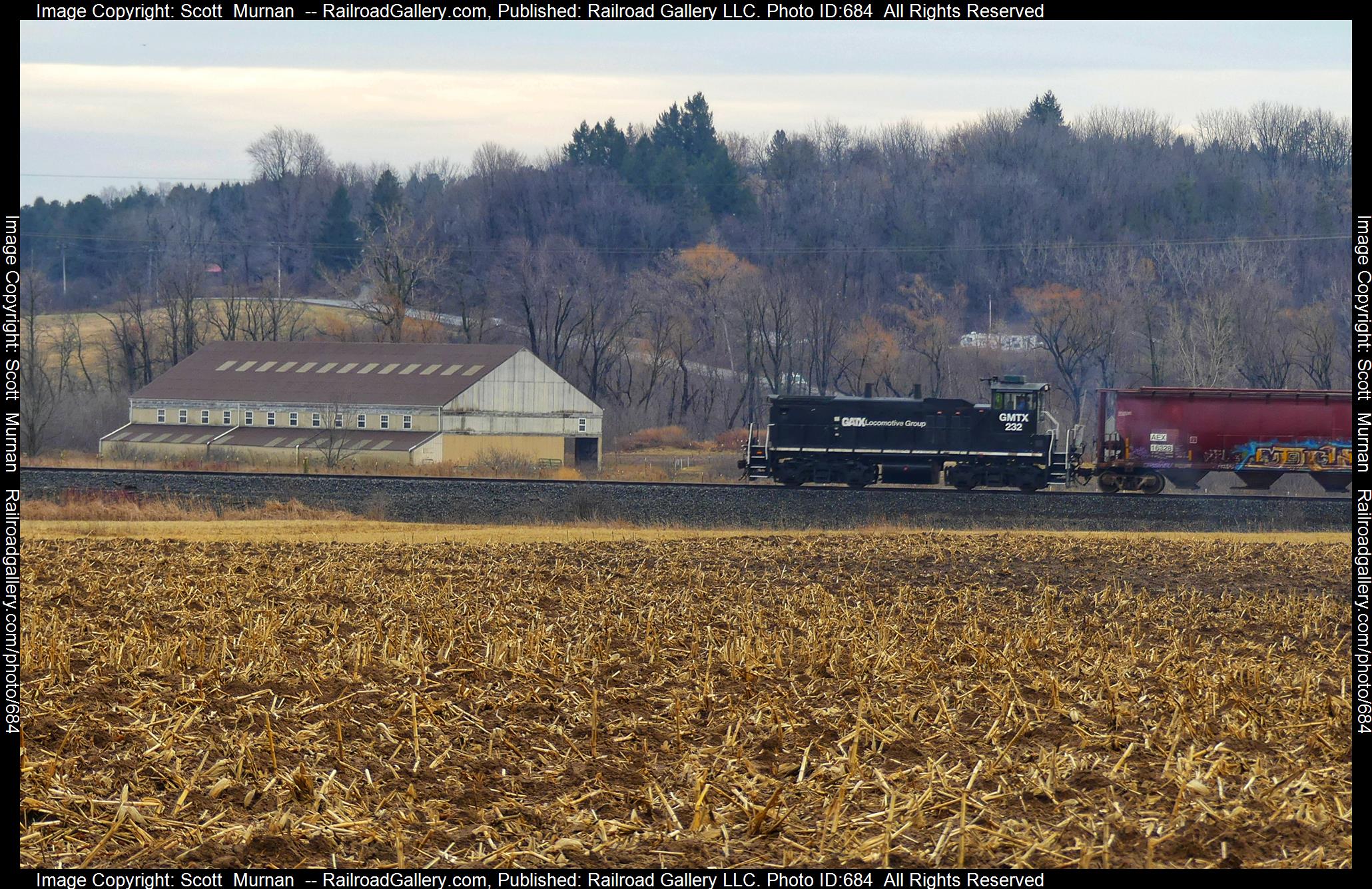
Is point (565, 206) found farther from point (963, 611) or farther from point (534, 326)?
point (963, 611)

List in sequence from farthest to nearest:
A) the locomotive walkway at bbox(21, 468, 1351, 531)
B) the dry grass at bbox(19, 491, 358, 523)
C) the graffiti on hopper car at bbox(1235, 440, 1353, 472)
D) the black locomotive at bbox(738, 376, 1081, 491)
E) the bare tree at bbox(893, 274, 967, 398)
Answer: the bare tree at bbox(893, 274, 967, 398), the black locomotive at bbox(738, 376, 1081, 491), the graffiti on hopper car at bbox(1235, 440, 1353, 472), the dry grass at bbox(19, 491, 358, 523), the locomotive walkway at bbox(21, 468, 1351, 531)

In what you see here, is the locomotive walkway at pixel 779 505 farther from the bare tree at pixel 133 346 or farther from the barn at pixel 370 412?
the bare tree at pixel 133 346

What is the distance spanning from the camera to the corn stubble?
8328mm

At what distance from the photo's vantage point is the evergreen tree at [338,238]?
127 metres

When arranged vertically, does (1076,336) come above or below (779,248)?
below

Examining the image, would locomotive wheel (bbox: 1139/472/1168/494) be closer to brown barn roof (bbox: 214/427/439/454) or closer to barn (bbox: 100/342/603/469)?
barn (bbox: 100/342/603/469)

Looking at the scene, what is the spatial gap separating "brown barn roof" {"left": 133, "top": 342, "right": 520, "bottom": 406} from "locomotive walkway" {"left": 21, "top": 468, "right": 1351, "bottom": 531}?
2502cm

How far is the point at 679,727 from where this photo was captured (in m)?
11.4

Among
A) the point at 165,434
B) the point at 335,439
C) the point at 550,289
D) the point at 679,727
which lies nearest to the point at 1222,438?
the point at 679,727

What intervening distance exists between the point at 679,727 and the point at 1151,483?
33819mm

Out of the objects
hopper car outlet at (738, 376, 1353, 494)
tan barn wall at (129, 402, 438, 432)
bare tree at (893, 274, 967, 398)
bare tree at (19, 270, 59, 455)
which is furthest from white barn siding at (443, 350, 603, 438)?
bare tree at (893, 274, 967, 398)

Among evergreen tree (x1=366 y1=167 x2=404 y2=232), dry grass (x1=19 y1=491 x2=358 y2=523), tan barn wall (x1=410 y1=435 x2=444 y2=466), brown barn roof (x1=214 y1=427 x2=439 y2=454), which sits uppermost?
evergreen tree (x1=366 y1=167 x2=404 y2=232)

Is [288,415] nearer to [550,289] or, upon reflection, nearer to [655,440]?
[655,440]

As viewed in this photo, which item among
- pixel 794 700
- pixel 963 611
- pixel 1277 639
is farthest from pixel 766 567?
pixel 794 700
